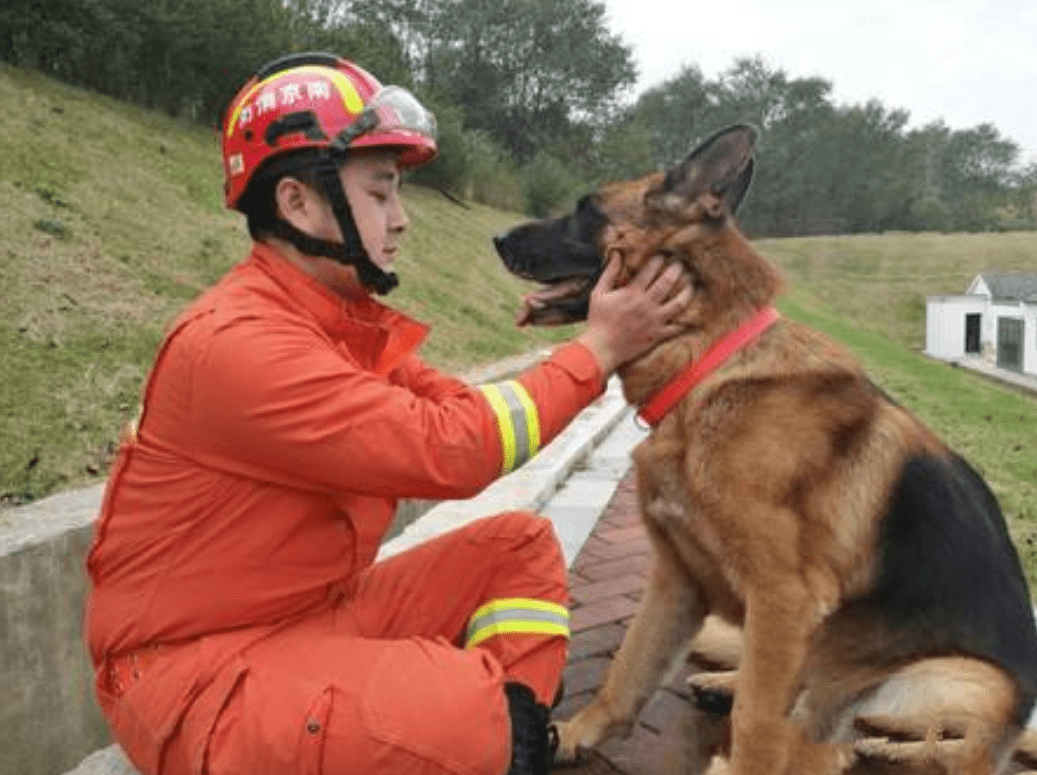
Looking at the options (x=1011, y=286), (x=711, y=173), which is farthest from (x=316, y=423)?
(x=1011, y=286)

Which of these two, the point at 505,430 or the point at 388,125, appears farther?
the point at 388,125

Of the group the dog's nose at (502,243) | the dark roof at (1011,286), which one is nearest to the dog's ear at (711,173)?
the dog's nose at (502,243)

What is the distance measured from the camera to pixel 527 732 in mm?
2051

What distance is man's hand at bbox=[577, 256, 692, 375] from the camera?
2.26 metres

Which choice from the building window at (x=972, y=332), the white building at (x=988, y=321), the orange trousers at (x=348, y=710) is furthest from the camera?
the building window at (x=972, y=332)

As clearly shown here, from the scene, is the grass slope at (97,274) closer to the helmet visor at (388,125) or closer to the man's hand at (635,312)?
the helmet visor at (388,125)

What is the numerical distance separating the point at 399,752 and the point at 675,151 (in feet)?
227

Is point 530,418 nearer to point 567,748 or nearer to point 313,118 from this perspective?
point 313,118

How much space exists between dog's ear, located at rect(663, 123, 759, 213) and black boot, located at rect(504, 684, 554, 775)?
1293mm

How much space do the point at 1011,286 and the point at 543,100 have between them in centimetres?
2497

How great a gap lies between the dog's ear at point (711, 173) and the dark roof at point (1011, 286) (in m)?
38.5

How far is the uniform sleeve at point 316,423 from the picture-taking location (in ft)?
5.98

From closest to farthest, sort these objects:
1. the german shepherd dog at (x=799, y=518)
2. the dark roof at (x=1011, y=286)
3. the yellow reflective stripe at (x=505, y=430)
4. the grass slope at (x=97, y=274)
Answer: the yellow reflective stripe at (x=505, y=430), the german shepherd dog at (x=799, y=518), the grass slope at (x=97, y=274), the dark roof at (x=1011, y=286)

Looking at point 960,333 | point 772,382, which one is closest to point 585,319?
point 772,382
